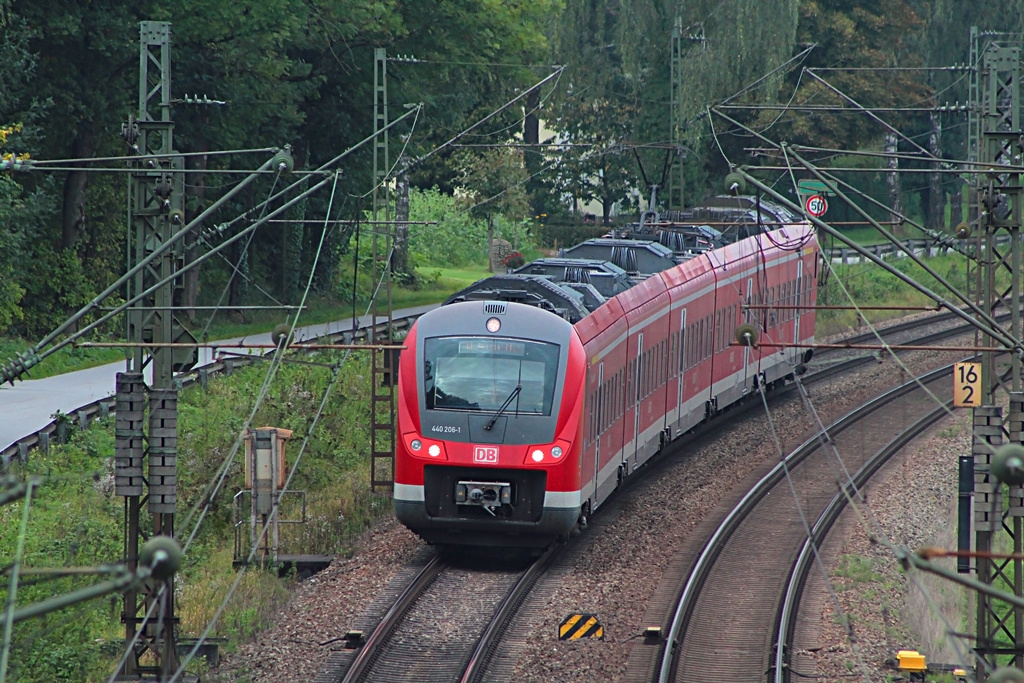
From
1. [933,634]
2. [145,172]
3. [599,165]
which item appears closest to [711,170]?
[599,165]

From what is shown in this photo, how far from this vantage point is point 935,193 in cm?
6266

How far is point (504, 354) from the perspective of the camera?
1739 cm

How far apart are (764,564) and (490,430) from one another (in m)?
5.05

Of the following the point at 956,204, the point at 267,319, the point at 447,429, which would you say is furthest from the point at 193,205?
the point at 956,204

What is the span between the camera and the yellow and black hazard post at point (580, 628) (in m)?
15.8

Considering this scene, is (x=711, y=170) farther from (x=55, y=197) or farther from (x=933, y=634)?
(x=933, y=634)

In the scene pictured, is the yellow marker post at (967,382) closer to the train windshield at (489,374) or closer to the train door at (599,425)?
the train door at (599,425)

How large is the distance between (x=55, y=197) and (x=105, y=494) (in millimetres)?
12921

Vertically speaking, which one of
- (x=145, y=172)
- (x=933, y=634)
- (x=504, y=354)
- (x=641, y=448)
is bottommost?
(x=933, y=634)

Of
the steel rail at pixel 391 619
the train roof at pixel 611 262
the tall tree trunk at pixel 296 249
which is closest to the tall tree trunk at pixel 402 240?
the tall tree trunk at pixel 296 249

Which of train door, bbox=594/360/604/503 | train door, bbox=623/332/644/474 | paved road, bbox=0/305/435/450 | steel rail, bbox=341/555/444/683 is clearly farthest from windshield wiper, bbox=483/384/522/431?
paved road, bbox=0/305/435/450

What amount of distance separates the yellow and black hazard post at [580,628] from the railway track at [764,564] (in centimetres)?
78

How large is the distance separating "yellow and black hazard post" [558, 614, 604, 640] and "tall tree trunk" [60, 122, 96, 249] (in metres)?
24.6

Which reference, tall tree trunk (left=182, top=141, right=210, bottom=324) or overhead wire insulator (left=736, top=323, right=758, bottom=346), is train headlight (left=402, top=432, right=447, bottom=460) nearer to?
overhead wire insulator (left=736, top=323, right=758, bottom=346)
